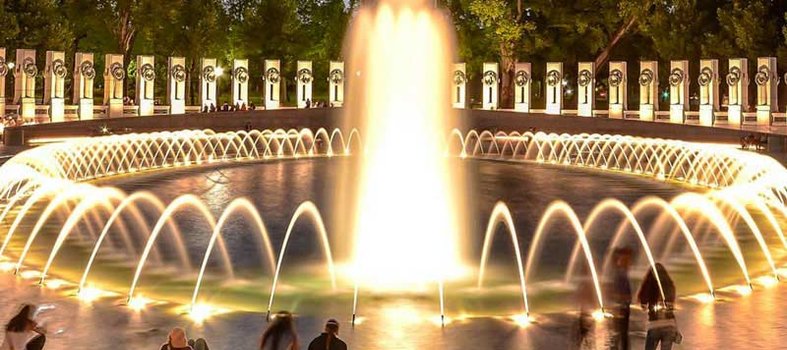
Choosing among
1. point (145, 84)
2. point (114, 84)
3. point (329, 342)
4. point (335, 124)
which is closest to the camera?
point (329, 342)

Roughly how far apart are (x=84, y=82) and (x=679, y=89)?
1150 inches

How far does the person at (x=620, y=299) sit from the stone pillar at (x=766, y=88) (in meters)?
42.8

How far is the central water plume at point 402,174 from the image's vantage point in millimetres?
17188

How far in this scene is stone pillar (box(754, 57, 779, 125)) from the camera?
5056 cm

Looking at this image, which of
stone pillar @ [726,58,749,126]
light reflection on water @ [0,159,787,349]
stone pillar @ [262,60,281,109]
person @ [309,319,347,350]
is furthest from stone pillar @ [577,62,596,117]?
person @ [309,319,347,350]

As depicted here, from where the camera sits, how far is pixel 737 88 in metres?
51.8

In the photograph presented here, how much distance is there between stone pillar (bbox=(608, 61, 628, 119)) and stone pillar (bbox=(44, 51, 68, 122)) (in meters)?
27.5

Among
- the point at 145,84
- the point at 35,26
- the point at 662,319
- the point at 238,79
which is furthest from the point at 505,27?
the point at 662,319

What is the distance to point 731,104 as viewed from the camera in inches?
2060

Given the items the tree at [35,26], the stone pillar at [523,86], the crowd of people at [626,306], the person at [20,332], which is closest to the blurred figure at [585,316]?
the crowd of people at [626,306]

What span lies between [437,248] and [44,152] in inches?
685

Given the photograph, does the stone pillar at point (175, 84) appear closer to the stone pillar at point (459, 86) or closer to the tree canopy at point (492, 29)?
the tree canopy at point (492, 29)

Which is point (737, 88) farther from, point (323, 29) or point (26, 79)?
point (323, 29)

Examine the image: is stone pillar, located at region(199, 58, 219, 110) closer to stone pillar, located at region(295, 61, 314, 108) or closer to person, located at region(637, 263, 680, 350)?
stone pillar, located at region(295, 61, 314, 108)
